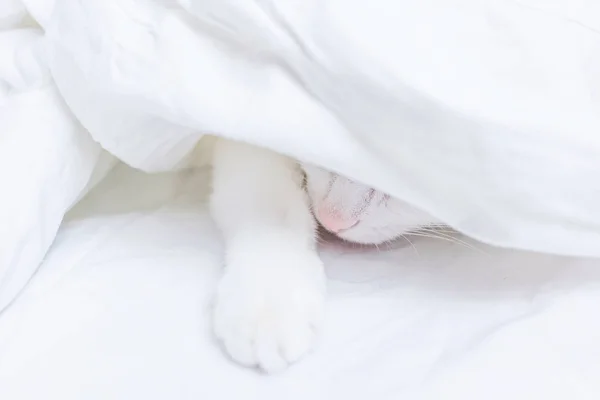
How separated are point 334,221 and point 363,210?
0.04 m

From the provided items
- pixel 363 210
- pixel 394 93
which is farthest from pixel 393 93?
pixel 363 210

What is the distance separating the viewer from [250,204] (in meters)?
0.82

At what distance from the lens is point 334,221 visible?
2.65 ft

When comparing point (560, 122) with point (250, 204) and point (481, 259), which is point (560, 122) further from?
point (250, 204)

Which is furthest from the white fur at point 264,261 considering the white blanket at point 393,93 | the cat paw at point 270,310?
the white blanket at point 393,93

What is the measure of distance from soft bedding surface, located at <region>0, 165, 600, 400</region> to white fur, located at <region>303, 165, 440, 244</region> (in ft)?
0.10

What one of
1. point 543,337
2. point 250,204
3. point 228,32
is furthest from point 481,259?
point 228,32

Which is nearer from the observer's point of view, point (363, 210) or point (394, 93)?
point (394, 93)

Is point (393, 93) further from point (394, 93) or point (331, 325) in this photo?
point (331, 325)

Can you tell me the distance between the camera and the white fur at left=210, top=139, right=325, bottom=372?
63 cm

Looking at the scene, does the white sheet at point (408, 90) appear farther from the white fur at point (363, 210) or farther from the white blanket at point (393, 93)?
the white fur at point (363, 210)

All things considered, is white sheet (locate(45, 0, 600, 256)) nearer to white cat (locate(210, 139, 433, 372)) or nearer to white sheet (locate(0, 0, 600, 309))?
white sheet (locate(0, 0, 600, 309))

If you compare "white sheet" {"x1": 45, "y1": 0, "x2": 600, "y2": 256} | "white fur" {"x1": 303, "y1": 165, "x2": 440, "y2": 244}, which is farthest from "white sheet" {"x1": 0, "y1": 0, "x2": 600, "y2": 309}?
"white fur" {"x1": 303, "y1": 165, "x2": 440, "y2": 244}

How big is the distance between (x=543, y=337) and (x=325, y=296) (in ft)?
0.74
